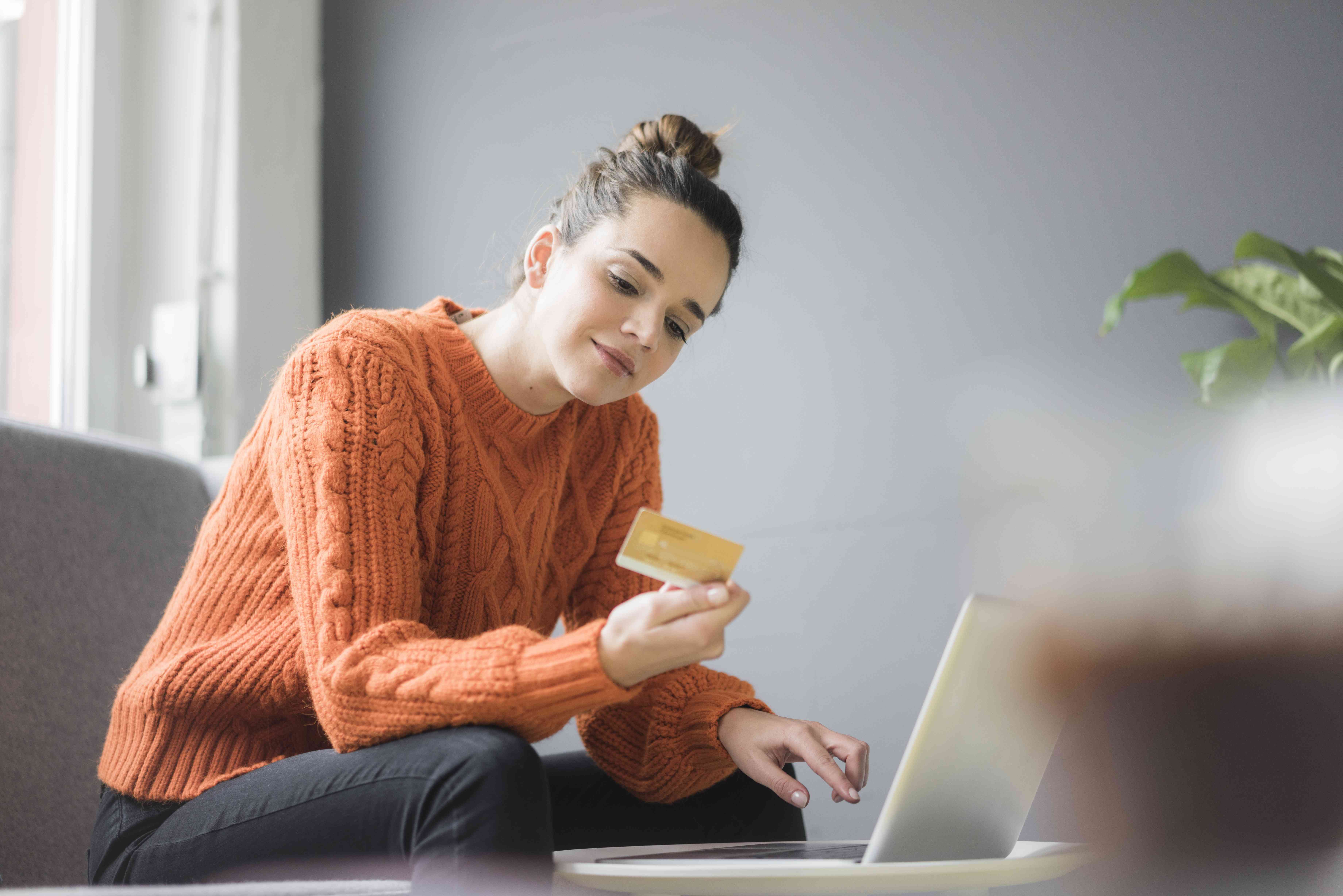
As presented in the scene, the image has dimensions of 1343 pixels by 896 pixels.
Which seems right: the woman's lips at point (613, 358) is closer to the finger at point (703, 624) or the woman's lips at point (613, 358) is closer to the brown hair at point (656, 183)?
the brown hair at point (656, 183)

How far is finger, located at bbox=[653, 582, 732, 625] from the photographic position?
0.80 m

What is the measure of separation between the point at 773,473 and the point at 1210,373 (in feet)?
2.40

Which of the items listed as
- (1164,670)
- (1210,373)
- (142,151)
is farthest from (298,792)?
(142,151)

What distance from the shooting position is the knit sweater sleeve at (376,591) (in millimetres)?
823

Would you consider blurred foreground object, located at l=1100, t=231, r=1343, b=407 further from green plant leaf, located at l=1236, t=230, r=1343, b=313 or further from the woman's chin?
the woman's chin

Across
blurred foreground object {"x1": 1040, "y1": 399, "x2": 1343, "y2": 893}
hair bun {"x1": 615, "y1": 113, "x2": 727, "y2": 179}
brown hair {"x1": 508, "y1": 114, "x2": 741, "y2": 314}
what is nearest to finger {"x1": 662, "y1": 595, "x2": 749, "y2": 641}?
blurred foreground object {"x1": 1040, "y1": 399, "x2": 1343, "y2": 893}

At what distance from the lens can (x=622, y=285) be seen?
112 centimetres

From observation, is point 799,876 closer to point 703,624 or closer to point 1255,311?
point 703,624

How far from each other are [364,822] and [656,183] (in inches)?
27.4

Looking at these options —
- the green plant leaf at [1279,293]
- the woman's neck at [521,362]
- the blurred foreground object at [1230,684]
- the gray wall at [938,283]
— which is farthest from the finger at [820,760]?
the green plant leaf at [1279,293]

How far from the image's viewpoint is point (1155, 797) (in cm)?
109

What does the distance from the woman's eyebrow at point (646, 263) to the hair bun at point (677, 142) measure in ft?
0.63

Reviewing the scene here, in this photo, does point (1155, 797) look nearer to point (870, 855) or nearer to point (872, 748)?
point (870, 855)

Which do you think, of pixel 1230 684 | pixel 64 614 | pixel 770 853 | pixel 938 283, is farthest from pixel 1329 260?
pixel 64 614
